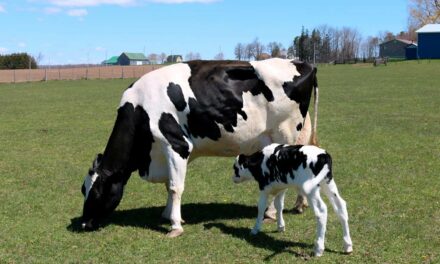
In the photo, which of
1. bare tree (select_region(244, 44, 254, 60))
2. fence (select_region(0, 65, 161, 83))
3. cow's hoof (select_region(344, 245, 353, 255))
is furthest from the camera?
bare tree (select_region(244, 44, 254, 60))

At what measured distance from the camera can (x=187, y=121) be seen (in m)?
7.35

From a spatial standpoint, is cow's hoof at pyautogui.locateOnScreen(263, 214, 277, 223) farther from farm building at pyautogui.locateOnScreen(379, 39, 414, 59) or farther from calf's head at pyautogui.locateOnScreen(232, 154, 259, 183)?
farm building at pyautogui.locateOnScreen(379, 39, 414, 59)

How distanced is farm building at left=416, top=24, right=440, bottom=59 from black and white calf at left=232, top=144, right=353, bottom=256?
276ft

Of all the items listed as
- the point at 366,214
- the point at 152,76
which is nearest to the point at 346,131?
the point at 366,214

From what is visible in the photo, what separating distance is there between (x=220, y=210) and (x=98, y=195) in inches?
75.3

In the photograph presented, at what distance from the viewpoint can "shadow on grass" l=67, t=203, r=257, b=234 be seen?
7.68 metres

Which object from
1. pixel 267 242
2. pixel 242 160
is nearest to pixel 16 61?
pixel 242 160

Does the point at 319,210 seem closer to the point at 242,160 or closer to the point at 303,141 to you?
the point at 242,160

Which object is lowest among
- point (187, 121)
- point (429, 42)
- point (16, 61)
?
point (187, 121)

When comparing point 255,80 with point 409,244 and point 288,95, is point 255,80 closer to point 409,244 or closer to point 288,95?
point 288,95

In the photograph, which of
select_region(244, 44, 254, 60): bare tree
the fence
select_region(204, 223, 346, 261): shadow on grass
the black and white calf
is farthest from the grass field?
select_region(244, 44, 254, 60): bare tree

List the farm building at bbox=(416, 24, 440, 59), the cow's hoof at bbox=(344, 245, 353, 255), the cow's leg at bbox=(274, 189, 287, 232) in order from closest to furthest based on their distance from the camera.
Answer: the cow's hoof at bbox=(344, 245, 353, 255)
the cow's leg at bbox=(274, 189, 287, 232)
the farm building at bbox=(416, 24, 440, 59)

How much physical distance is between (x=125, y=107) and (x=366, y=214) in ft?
11.9

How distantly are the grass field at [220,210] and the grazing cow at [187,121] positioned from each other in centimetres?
60
